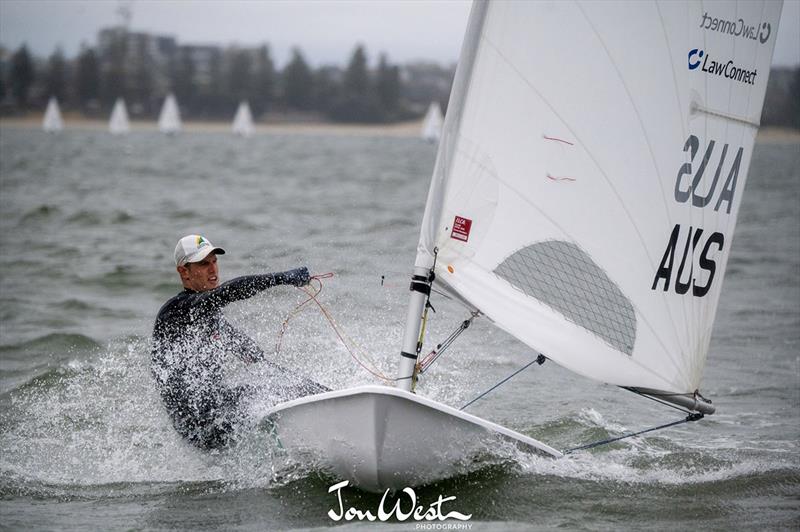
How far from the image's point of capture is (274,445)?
4.69m

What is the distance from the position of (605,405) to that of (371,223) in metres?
8.47

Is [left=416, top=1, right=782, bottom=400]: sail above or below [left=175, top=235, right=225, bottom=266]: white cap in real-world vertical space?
above

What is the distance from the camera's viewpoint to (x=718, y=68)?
4.60 m

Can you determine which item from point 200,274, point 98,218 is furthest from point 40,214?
point 200,274

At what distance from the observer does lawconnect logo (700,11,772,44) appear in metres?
4.54

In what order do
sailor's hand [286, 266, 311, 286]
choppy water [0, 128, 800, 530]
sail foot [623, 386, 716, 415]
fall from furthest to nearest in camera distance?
sail foot [623, 386, 716, 415] → choppy water [0, 128, 800, 530] → sailor's hand [286, 266, 311, 286]

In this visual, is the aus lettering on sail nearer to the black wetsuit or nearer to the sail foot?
the sail foot

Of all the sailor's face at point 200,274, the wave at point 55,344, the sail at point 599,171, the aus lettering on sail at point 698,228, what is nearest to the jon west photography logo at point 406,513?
the sail at point 599,171

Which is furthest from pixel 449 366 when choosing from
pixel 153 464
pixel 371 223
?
pixel 371 223

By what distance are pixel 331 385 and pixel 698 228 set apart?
8.84ft

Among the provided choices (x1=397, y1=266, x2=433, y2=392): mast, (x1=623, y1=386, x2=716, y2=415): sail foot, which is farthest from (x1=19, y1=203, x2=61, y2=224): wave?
(x1=623, y1=386, x2=716, y2=415): sail foot

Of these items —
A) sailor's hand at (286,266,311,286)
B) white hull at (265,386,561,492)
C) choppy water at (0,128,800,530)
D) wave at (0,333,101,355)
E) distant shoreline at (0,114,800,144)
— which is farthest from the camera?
distant shoreline at (0,114,800,144)

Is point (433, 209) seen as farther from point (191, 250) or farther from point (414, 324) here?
point (191, 250)

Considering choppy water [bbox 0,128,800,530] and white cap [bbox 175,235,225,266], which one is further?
white cap [bbox 175,235,225,266]
